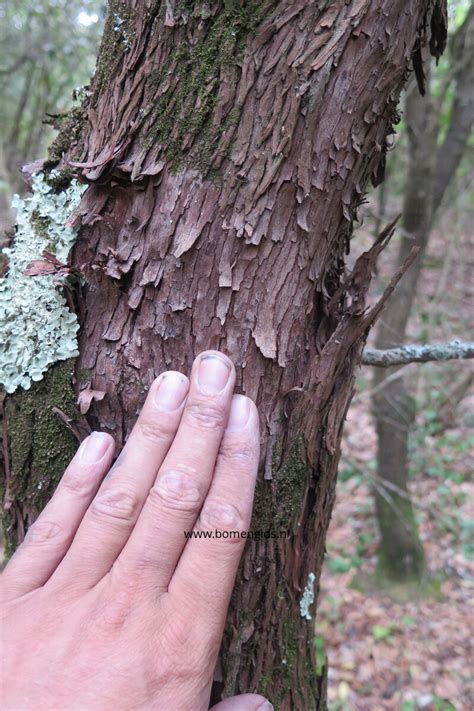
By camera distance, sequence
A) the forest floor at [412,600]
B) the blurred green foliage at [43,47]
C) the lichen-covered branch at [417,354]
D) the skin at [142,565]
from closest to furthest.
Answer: the skin at [142,565], the lichen-covered branch at [417,354], the forest floor at [412,600], the blurred green foliage at [43,47]

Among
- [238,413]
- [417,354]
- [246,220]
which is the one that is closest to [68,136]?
[246,220]

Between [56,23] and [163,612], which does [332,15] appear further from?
[56,23]

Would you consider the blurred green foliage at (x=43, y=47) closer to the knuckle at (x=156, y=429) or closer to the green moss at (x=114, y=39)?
the green moss at (x=114, y=39)

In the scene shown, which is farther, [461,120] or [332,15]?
[461,120]

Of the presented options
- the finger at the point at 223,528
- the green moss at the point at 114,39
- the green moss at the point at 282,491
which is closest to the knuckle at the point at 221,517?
the finger at the point at 223,528

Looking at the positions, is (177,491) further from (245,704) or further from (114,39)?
(114,39)

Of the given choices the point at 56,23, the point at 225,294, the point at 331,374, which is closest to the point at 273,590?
the point at 331,374
